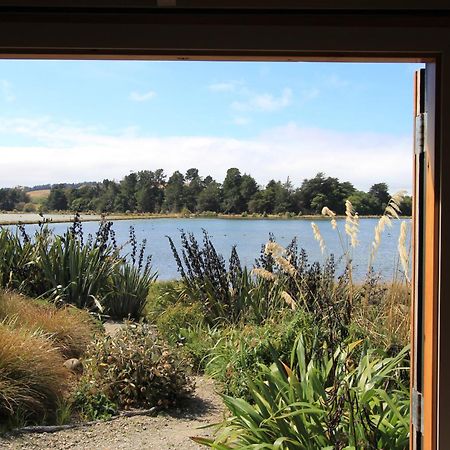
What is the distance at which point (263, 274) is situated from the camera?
9.42 ft

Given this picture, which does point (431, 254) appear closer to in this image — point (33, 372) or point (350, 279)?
point (350, 279)

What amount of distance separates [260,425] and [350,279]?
0.89 m

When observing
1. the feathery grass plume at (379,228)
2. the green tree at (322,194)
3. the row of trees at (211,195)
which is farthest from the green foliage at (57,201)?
the feathery grass plume at (379,228)

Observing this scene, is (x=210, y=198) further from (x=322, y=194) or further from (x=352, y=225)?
(x=352, y=225)

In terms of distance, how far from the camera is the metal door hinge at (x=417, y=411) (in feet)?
6.18

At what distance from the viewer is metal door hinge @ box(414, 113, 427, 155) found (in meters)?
1.88

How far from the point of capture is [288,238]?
9.30ft

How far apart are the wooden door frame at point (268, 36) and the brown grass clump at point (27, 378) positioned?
142cm

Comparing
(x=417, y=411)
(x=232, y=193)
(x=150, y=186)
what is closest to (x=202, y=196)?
(x=232, y=193)

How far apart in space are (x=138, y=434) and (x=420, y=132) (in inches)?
72.3

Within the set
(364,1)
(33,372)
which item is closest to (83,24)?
(364,1)

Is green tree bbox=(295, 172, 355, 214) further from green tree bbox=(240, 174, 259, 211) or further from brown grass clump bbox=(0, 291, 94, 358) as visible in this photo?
brown grass clump bbox=(0, 291, 94, 358)

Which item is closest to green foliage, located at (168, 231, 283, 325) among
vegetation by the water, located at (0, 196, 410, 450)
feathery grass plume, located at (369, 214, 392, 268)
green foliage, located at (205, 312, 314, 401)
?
vegetation by the water, located at (0, 196, 410, 450)

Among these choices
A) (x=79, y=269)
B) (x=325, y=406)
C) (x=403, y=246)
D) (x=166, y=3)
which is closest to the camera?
(x=166, y=3)
